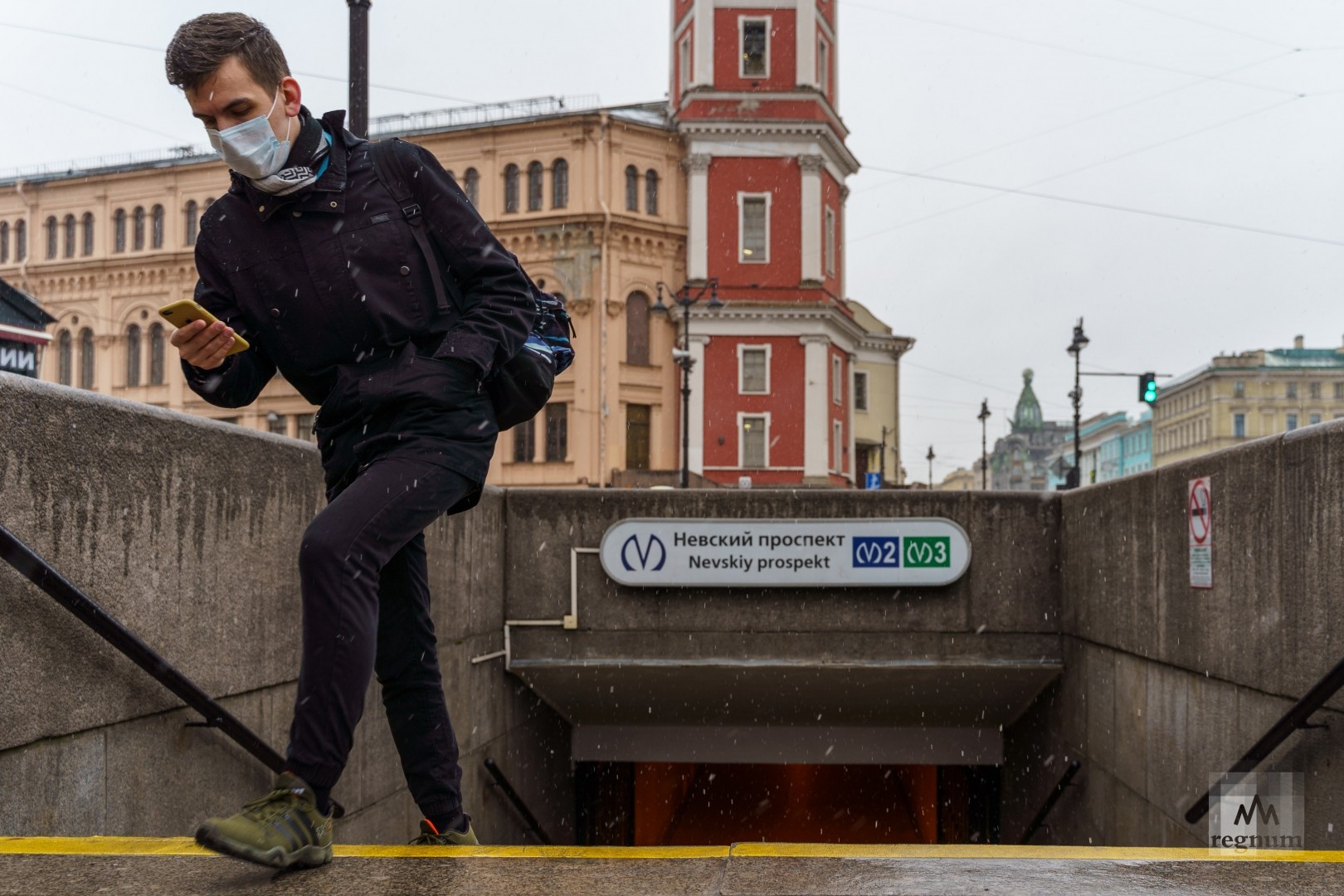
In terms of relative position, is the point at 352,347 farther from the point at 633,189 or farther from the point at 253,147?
the point at 633,189

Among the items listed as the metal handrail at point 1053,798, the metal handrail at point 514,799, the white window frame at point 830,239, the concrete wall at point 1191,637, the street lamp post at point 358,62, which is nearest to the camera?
the concrete wall at point 1191,637

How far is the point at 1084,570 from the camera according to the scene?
9.43m

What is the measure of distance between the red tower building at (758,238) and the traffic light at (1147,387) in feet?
56.3


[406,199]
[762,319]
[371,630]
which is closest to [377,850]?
[371,630]

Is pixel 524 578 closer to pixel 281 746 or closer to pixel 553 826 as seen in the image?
pixel 553 826

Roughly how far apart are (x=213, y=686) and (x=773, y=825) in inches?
663

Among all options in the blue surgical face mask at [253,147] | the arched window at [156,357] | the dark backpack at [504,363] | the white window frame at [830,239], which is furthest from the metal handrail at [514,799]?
the arched window at [156,357]

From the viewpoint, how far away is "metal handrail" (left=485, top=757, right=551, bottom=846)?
32.0 feet

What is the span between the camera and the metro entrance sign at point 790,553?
1013cm

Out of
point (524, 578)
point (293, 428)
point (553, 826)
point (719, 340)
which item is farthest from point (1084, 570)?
point (293, 428)

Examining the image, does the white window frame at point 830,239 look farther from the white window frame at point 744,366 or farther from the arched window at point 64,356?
the arched window at point 64,356

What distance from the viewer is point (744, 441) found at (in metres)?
46.0

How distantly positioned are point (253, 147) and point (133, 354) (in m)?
54.7

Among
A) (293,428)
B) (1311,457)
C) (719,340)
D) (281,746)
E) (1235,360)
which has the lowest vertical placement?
(281,746)
